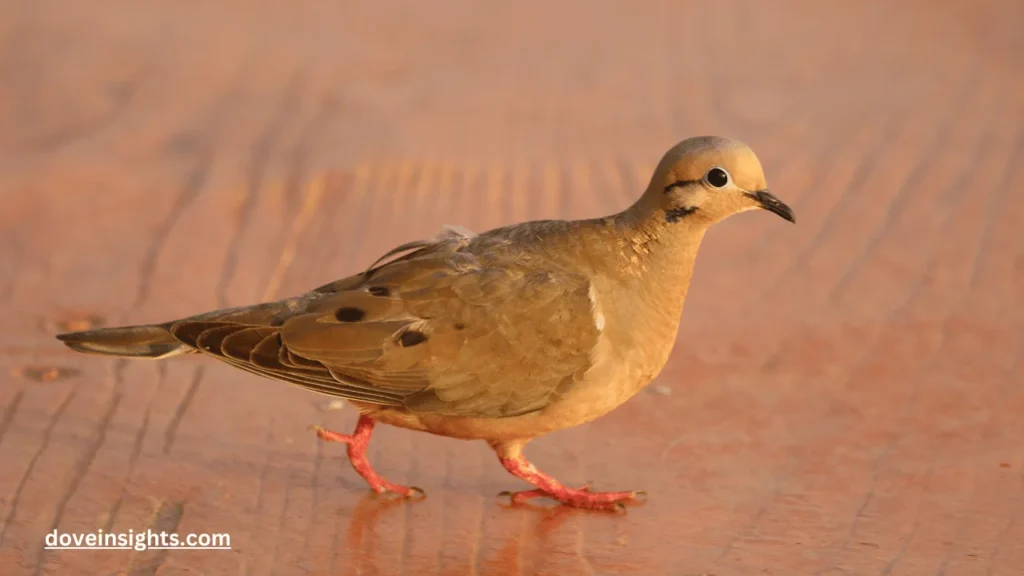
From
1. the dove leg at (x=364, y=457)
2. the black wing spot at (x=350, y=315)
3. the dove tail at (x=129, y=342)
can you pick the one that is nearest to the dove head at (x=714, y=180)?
the black wing spot at (x=350, y=315)

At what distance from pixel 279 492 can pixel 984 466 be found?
1.87m

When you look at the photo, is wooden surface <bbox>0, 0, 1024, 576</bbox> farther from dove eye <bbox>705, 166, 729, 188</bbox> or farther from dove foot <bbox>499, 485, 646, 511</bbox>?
dove eye <bbox>705, 166, 729, 188</bbox>

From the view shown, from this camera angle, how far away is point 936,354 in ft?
15.9

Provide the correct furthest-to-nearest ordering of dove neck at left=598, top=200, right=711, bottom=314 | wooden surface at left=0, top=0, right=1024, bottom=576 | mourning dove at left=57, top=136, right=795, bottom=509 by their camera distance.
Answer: dove neck at left=598, top=200, right=711, bottom=314
mourning dove at left=57, top=136, right=795, bottom=509
wooden surface at left=0, top=0, right=1024, bottom=576

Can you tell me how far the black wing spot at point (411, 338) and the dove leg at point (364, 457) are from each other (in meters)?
0.24

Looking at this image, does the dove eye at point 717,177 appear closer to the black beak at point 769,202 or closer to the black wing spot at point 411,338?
the black beak at point 769,202

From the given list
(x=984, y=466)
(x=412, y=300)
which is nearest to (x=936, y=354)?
(x=984, y=466)

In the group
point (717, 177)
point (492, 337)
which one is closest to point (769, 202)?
point (717, 177)

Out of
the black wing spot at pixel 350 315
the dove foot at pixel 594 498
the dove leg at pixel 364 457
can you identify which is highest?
the black wing spot at pixel 350 315

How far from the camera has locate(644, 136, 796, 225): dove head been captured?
3947 mm

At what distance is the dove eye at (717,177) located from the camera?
12.9 feet

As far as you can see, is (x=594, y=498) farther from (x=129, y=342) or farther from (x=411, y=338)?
(x=129, y=342)

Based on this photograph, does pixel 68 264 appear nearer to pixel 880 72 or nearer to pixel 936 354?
pixel 936 354

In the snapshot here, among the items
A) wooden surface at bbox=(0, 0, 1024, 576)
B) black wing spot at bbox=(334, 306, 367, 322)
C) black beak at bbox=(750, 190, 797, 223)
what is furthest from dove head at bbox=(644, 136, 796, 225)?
black wing spot at bbox=(334, 306, 367, 322)
